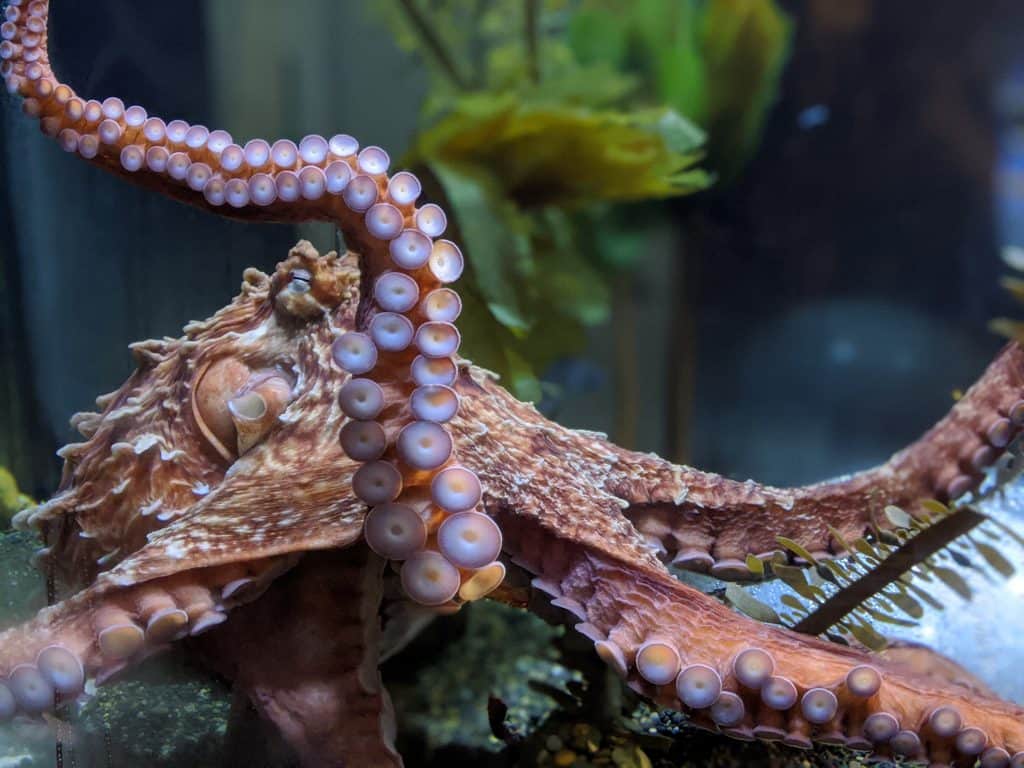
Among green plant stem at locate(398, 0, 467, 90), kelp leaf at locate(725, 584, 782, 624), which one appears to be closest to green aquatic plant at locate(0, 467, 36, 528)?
kelp leaf at locate(725, 584, 782, 624)

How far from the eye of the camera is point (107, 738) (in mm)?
954

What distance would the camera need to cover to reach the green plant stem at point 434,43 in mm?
2510

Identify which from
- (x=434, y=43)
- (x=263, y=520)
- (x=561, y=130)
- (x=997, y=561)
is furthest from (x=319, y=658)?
(x=434, y=43)

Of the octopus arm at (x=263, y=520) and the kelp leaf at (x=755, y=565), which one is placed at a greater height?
the octopus arm at (x=263, y=520)

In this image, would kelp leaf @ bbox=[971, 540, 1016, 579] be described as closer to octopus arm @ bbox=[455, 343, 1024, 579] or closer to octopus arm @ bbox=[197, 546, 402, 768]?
octopus arm @ bbox=[455, 343, 1024, 579]

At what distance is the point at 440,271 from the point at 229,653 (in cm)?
50

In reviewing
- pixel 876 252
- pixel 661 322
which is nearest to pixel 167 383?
pixel 661 322

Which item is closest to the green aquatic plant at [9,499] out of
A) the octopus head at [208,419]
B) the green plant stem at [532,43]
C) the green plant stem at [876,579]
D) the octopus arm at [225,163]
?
the octopus head at [208,419]

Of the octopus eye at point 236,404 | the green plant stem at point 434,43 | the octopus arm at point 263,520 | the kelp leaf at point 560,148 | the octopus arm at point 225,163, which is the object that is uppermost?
the green plant stem at point 434,43

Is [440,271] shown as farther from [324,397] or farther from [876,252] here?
[876,252]

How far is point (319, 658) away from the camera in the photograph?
0.87 m

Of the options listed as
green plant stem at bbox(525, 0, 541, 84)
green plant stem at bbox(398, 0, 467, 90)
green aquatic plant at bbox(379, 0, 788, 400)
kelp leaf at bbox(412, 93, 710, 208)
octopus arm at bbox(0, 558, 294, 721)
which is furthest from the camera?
green plant stem at bbox(525, 0, 541, 84)

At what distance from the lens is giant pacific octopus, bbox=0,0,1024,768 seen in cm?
72

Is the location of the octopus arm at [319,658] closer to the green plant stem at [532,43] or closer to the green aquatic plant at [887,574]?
the green aquatic plant at [887,574]
